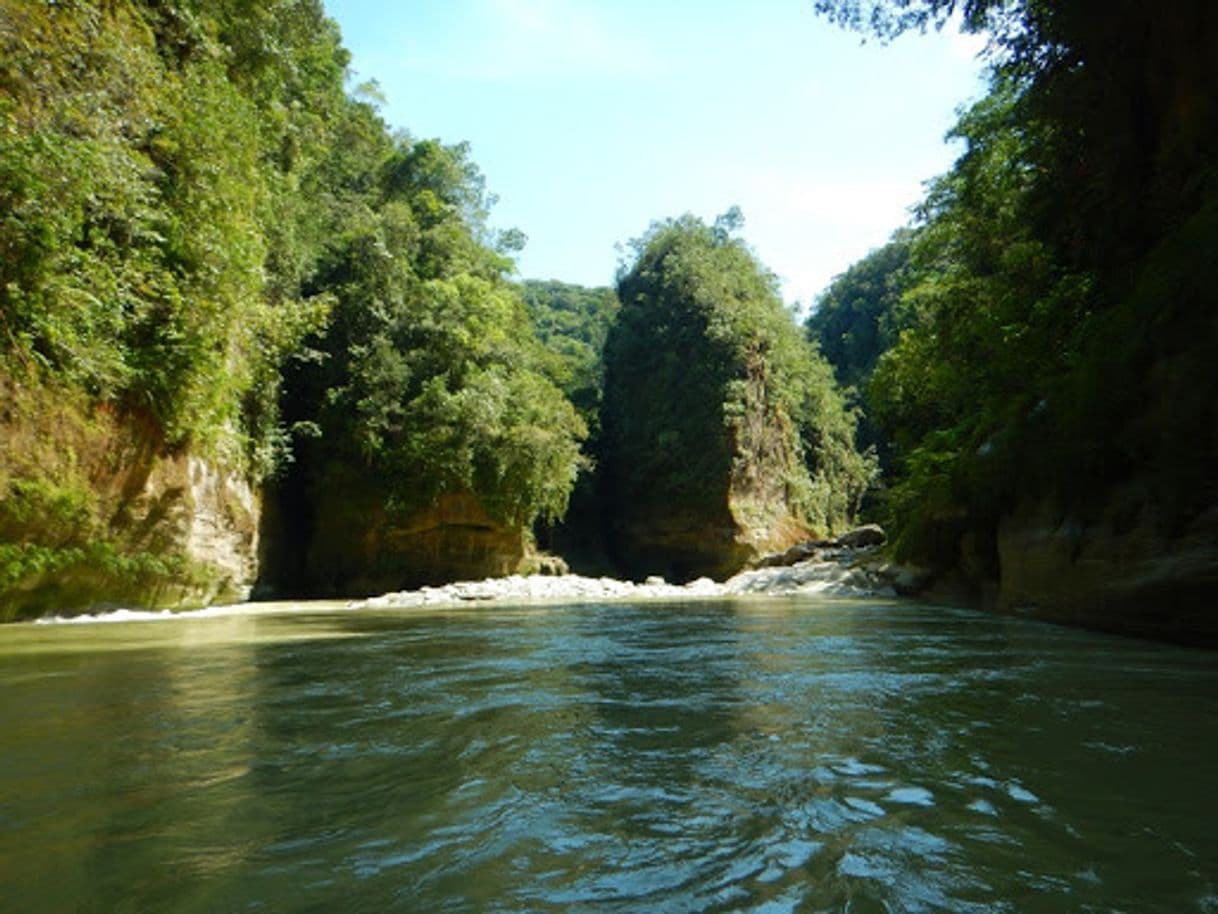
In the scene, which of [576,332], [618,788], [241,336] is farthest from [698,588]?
[576,332]

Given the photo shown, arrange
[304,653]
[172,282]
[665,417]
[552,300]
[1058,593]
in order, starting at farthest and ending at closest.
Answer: [552,300] → [665,417] → [172,282] → [1058,593] → [304,653]

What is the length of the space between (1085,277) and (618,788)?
8689 millimetres

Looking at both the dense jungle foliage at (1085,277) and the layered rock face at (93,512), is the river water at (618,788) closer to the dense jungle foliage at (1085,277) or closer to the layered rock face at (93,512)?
the dense jungle foliage at (1085,277)

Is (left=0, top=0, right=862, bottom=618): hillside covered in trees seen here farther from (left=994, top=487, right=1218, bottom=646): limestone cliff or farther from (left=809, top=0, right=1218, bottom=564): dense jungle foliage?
(left=994, top=487, right=1218, bottom=646): limestone cliff

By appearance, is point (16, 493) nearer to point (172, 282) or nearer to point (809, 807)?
point (172, 282)

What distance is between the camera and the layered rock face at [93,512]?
773 centimetres

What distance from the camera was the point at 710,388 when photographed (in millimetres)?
30328

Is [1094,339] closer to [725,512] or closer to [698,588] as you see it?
[698,588]

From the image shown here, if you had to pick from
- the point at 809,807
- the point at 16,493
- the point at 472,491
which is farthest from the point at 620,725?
the point at 472,491

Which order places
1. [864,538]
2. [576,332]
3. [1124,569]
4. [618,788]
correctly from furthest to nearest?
[576,332], [864,538], [1124,569], [618,788]

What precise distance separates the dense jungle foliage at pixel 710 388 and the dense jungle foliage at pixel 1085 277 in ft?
53.9

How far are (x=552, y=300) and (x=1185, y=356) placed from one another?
58599mm

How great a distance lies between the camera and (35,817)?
68.0 inches

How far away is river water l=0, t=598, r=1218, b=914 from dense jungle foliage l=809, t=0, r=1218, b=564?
1795 millimetres
